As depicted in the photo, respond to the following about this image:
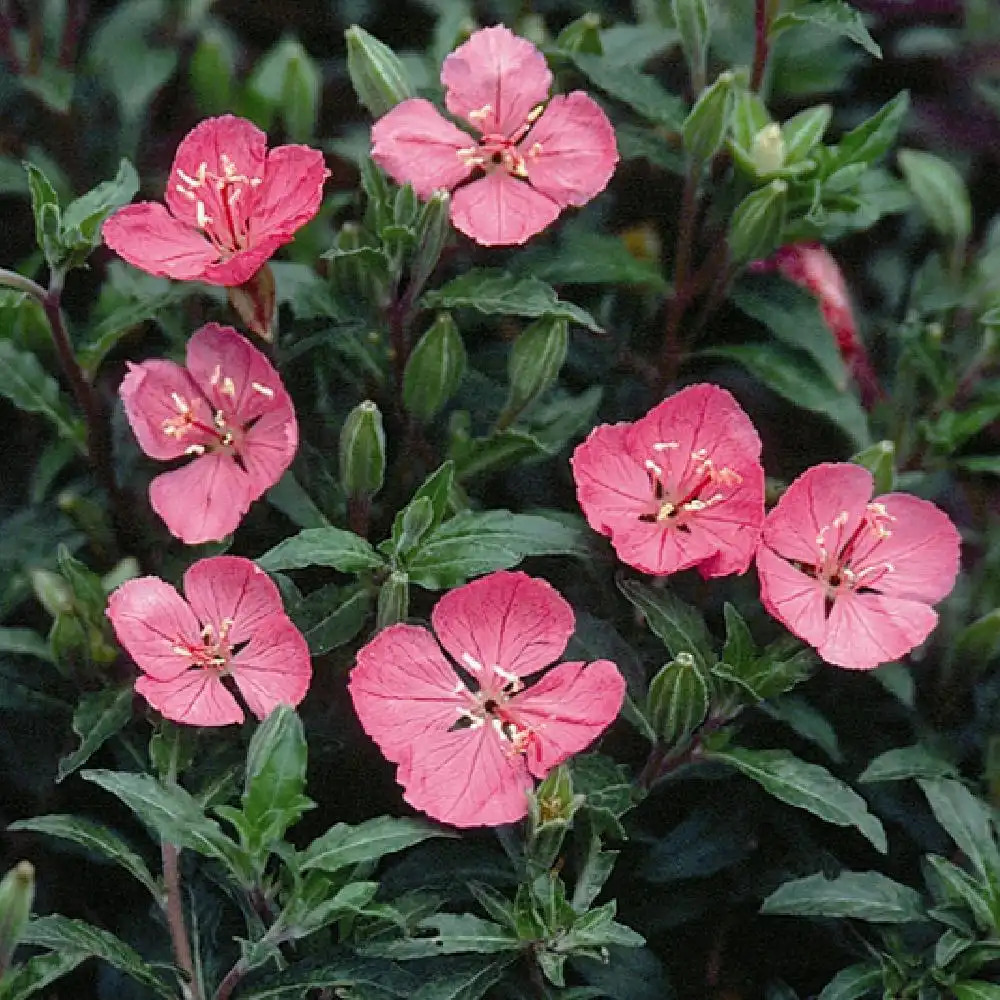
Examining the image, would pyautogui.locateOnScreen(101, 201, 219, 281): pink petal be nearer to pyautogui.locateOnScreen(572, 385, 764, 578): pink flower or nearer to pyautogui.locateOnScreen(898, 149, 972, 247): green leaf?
pyautogui.locateOnScreen(572, 385, 764, 578): pink flower

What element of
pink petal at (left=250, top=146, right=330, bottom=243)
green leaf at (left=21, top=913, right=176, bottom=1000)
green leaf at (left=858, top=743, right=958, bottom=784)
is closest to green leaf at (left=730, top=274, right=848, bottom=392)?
green leaf at (left=858, top=743, right=958, bottom=784)

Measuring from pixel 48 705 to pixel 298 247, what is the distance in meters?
0.53

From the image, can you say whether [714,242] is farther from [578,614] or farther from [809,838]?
[809,838]

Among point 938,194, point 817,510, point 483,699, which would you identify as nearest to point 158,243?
point 483,699

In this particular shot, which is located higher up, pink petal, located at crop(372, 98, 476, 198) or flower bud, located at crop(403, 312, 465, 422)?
pink petal, located at crop(372, 98, 476, 198)

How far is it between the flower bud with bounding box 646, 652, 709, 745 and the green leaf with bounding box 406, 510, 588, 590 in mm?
132

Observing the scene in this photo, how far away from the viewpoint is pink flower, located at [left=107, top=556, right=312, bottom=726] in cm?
97

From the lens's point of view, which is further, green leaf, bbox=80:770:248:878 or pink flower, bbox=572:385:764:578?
pink flower, bbox=572:385:764:578

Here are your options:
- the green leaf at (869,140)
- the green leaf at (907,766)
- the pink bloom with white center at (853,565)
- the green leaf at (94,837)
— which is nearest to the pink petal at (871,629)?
the pink bloom with white center at (853,565)

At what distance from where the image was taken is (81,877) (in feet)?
3.96

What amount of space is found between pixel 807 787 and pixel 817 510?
21cm

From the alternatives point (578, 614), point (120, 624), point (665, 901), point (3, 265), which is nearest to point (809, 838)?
point (665, 901)

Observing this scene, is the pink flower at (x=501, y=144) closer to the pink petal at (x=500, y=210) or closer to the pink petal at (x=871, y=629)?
the pink petal at (x=500, y=210)

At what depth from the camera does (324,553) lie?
3.18 ft
